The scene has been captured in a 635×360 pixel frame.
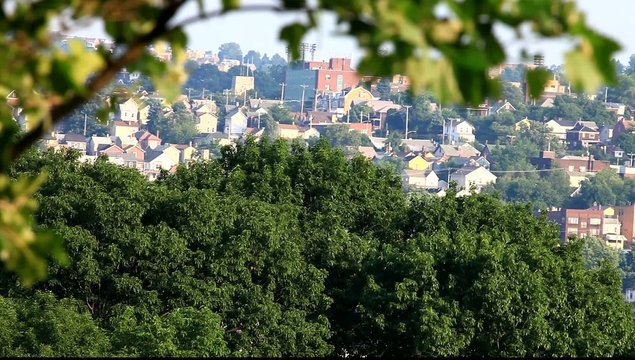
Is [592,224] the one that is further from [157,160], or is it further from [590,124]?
[157,160]

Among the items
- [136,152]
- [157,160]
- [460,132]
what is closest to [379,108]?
[460,132]

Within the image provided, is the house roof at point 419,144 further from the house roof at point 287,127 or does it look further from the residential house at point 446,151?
the house roof at point 287,127

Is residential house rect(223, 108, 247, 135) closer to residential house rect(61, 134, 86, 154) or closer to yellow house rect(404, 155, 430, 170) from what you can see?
residential house rect(61, 134, 86, 154)

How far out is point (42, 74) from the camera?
2.87 meters

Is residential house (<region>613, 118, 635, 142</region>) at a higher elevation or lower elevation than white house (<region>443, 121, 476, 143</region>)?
higher

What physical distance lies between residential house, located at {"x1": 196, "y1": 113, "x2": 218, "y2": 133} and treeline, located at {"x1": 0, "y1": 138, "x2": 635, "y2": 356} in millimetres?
129474

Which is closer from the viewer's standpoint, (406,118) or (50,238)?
(50,238)

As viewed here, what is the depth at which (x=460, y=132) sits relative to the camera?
156 metres

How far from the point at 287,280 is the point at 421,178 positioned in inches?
4352

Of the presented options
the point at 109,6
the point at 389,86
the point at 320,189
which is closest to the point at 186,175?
the point at 320,189

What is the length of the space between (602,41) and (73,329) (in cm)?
1831

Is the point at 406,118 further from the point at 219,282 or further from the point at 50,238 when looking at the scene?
the point at 50,238

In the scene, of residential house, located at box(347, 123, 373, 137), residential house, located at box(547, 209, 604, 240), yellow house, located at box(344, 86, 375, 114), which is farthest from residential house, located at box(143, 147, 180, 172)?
yellow house, located at box(344, 86, 375, 114)

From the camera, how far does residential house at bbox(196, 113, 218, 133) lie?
158625mm
